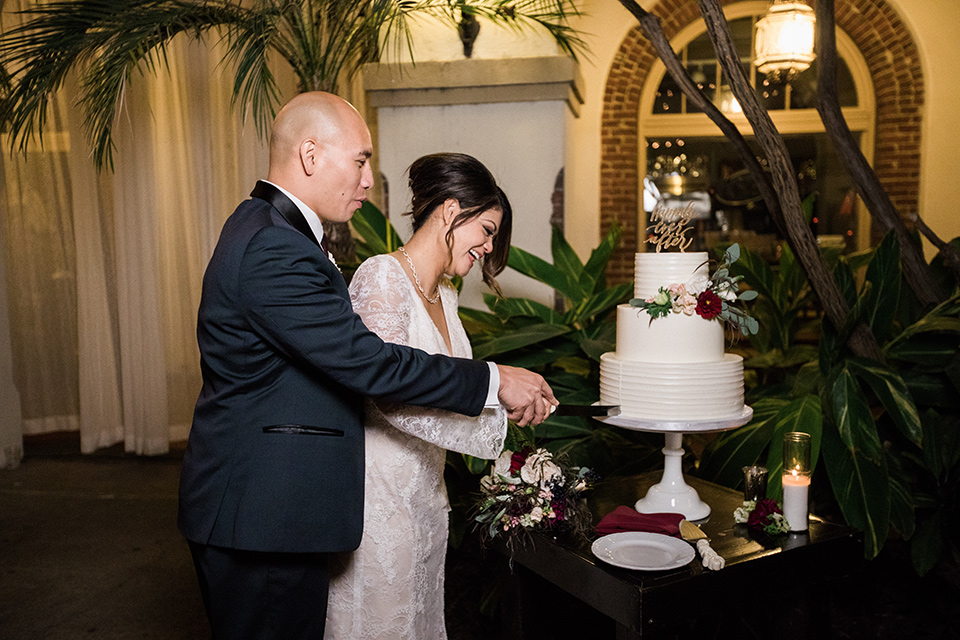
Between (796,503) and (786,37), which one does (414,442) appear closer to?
(796,503)

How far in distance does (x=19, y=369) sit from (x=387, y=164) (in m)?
3.13

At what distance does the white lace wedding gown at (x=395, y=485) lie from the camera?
5.54 ft

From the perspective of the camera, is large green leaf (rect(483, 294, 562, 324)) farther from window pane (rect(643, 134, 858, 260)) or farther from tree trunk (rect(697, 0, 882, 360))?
window pane (rect(643, 134, 858, 260))

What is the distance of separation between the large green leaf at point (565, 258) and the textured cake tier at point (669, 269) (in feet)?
3.85

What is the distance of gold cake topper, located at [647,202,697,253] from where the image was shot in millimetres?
2176

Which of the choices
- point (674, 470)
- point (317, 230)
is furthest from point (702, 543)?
point (317, 230)

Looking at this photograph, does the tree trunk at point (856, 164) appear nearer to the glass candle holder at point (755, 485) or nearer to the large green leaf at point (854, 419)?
the large green leaf at point (854, 419)

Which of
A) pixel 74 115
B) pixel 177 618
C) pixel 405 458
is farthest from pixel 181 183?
pixel 405 458

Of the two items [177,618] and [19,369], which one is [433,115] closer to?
[177,618]

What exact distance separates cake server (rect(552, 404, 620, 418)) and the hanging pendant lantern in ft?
13.8

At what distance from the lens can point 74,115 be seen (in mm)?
5219

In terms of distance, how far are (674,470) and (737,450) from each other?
659 mm

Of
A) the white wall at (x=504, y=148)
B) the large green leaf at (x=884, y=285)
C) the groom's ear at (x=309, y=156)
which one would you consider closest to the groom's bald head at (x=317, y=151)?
the groom's ear at (x=309, y=156)

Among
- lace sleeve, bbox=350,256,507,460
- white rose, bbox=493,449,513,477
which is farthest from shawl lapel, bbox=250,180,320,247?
white rose, bbox=493,449,513,477
